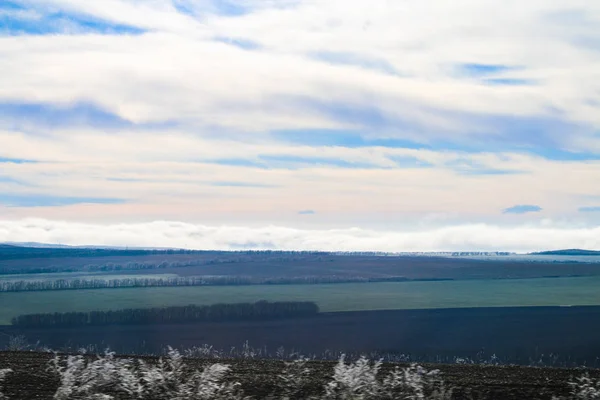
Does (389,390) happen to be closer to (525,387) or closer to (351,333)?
(525,387)

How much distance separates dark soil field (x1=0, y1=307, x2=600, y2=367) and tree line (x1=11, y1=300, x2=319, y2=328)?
2.90m

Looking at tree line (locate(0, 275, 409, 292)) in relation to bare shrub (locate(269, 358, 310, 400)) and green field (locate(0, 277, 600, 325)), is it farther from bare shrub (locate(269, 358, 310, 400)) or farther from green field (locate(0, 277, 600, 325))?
bare shrub (locate(269, 358, 310, 400))

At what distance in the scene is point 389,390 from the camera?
15922 millimetres

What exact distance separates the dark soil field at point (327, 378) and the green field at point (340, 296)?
7379 cm

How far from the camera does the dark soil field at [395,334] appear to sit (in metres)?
67.4

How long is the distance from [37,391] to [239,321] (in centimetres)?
7342

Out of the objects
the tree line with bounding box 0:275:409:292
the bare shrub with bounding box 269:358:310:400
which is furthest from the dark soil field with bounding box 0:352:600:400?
the tree line with bounding box 0:275:409:292

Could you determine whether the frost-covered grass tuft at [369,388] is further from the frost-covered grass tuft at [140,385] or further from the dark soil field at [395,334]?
the dark soil field at [395,334]

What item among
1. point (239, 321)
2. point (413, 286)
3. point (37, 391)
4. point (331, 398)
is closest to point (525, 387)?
point (331, 398)

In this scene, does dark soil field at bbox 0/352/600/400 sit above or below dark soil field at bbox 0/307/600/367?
above

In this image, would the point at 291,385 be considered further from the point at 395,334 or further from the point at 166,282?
the point at 166,282

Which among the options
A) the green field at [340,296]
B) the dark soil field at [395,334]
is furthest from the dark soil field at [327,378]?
the green field at [340,296]

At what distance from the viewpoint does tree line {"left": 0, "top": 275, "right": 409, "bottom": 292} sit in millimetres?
A: 122688

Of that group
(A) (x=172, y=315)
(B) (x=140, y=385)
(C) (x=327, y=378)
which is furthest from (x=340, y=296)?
Result: (B) (x=140, y=385)
